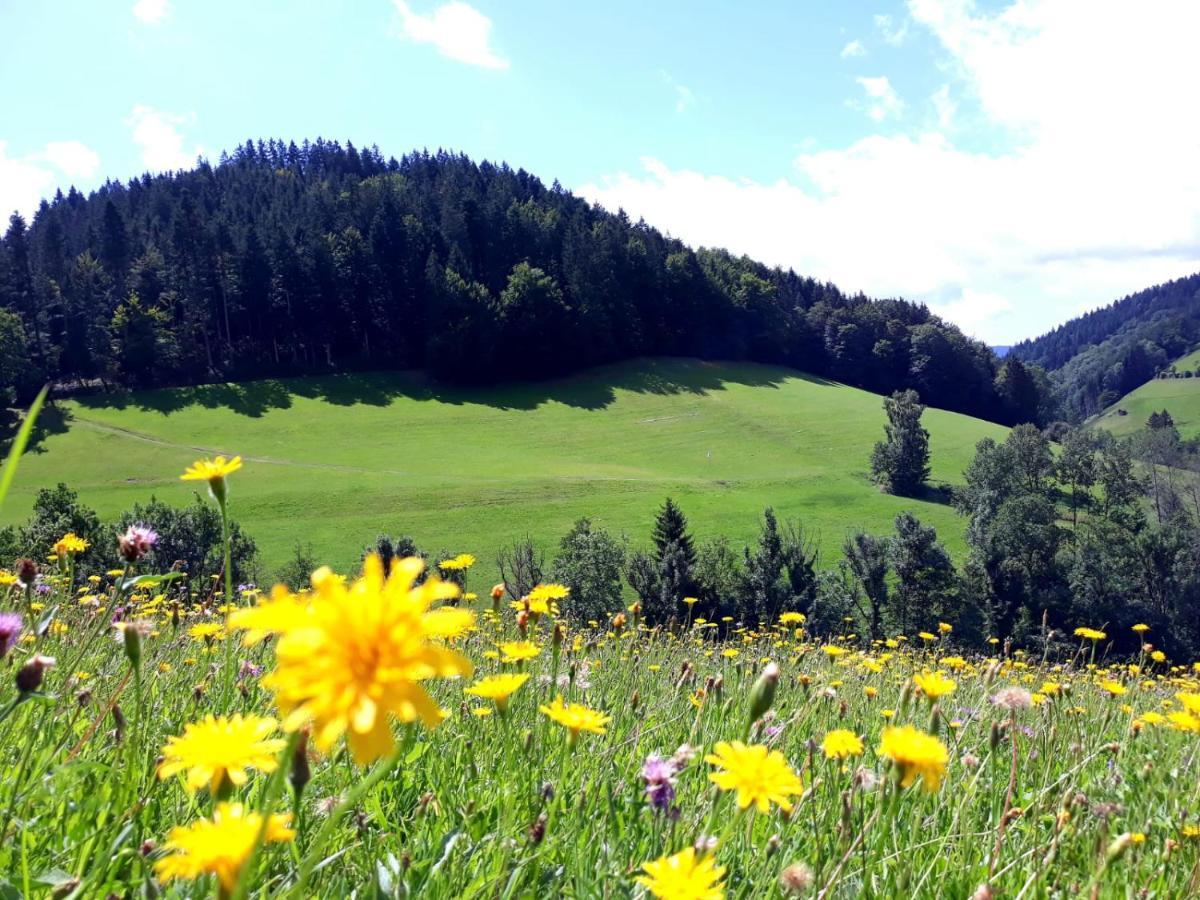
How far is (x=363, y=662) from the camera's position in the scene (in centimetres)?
79

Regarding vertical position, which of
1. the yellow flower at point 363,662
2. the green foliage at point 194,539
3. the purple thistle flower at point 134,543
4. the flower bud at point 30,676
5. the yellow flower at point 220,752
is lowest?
the green foliage at point 194,539

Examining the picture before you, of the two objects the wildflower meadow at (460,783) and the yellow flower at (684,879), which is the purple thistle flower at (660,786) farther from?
the yellow flower at (684,879)

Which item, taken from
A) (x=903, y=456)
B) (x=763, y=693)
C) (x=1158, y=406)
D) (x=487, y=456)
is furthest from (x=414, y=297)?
(x=1158, y=406)

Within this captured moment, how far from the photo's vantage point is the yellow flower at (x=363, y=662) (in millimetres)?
719

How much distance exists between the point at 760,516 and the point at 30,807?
45.4 m

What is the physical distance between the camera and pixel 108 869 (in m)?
1.59

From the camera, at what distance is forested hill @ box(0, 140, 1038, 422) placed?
2450 inches

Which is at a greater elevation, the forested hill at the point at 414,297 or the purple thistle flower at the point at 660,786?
the forested hill at the point at 414,297

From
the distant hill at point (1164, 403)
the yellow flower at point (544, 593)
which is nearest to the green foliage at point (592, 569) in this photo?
the yellow flower at point (544, 593)

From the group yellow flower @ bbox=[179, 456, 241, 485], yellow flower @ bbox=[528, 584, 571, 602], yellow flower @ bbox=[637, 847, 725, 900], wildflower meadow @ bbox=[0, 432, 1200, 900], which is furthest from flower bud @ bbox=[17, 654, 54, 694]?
yellow flower @ bbox=[528, 584, 571, 602]

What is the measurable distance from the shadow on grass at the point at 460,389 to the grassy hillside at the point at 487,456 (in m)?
0.23

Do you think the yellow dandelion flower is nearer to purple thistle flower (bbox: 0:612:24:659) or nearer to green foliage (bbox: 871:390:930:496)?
purple thistle flower (bbox: 0:612:24:659)

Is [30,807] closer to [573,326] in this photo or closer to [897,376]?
[573,326]

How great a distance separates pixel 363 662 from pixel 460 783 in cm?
175
